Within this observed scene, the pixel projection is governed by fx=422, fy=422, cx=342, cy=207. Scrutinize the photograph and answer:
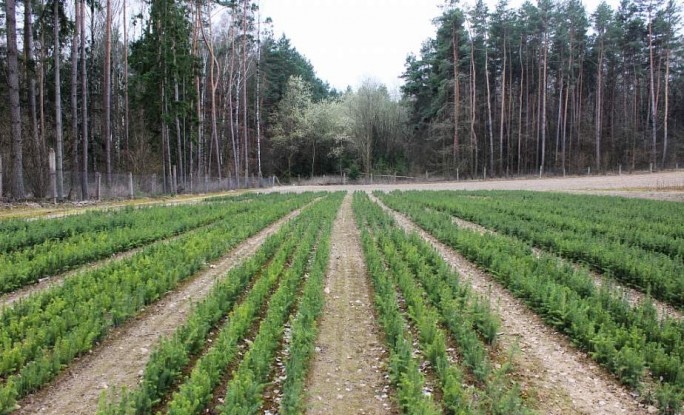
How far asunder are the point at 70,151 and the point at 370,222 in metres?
24.8

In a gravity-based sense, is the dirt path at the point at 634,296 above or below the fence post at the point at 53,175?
below

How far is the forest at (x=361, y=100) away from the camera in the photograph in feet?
91.6

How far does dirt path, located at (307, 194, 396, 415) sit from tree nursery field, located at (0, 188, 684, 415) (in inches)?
0.8

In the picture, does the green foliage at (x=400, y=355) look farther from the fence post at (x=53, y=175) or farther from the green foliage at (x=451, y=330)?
the fence post at (x=53, y=175)

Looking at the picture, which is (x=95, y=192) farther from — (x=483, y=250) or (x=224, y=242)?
(x=483, y=250)

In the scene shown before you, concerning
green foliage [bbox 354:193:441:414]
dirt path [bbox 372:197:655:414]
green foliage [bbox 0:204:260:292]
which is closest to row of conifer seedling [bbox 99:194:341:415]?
green foliage [bbox 354:193:441:414]

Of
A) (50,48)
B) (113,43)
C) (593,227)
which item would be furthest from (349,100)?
(593,227)

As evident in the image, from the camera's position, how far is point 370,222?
535 inches

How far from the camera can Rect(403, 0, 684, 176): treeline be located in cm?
4397

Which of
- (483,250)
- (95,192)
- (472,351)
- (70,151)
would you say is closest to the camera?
(472,351)

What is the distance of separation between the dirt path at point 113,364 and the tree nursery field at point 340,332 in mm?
20

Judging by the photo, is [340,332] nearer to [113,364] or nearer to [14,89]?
[113,364]

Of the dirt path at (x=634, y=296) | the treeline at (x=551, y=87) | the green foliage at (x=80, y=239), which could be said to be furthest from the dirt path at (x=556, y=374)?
the treeline at (x=551, y=87)

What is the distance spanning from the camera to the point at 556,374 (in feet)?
13.2
